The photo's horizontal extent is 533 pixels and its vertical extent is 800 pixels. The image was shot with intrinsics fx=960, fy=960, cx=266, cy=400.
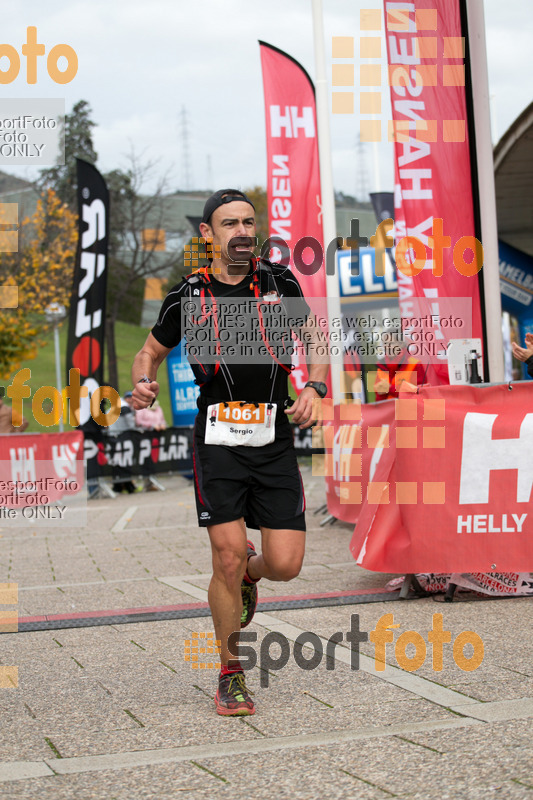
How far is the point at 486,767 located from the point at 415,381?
4.83 m

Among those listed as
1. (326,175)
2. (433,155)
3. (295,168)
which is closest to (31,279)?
(295,168)

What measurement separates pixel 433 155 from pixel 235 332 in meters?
3.70

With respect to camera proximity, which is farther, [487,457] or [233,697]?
[487,457]

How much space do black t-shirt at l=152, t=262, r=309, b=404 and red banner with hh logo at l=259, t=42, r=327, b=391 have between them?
26.4 ft

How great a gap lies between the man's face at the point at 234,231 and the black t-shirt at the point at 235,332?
12 cm

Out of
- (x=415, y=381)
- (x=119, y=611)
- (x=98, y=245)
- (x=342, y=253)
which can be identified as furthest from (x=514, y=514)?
(x=342, y=253)

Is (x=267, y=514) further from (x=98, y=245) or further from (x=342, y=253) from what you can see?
(x=342, y=253)

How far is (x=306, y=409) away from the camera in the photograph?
4195 mm

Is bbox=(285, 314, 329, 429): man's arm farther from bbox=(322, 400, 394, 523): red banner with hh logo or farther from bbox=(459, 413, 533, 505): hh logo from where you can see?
bbox=(322, 400, 394, 523): red banner with hh logo

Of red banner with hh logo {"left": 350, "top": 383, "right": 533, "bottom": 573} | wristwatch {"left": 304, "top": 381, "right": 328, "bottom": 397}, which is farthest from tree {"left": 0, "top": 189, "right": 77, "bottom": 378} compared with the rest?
wristwatch {"left": 304, "top": 381, "right": 328, "bottom": 397}

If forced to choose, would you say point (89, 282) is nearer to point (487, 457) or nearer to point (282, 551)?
point (487, 457)

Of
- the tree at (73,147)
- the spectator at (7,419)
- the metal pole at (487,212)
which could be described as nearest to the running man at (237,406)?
the metal pole at (487,212)

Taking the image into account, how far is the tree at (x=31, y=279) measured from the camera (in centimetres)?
2268

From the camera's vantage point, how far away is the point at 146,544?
10.3 m
